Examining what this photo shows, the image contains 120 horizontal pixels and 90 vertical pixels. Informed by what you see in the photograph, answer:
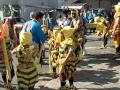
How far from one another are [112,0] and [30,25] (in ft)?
78.0

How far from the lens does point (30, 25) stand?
9172 millimetres

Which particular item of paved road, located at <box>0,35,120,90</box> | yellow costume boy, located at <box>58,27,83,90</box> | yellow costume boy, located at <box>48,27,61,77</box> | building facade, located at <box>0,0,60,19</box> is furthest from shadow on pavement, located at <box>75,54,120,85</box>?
building facade, located at <box>0,0,60,19</box>

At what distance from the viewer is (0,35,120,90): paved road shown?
341 inches

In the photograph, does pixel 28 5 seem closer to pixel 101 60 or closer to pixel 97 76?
pixel 101 60

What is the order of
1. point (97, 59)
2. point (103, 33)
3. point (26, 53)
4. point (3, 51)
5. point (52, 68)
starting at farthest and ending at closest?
point (103, 33), point (97, 59), point (52, 68), point (3, 51), point (26, 53)

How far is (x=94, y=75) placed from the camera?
9.66m

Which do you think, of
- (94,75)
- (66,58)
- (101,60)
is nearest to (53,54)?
(94,75)

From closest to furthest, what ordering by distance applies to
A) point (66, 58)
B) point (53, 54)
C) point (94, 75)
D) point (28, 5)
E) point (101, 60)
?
point (66, 58), point (53, 54), point (94, 75), point (101, 60), point (28, 5)

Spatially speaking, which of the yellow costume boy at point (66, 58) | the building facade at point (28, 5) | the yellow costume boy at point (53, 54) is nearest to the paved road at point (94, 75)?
the yellow costume boy at point (53, 54)

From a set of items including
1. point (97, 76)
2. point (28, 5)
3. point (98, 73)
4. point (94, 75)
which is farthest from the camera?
point (28, 5)

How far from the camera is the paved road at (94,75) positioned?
8.66 metres

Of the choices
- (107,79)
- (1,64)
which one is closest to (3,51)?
(1,64)

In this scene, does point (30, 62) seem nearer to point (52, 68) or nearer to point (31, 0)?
point (52, 68)

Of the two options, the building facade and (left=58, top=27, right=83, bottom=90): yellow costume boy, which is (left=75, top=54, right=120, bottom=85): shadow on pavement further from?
the building facade
